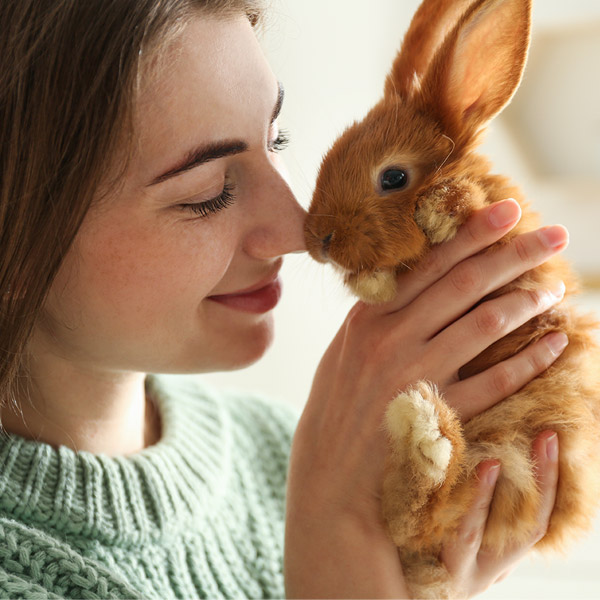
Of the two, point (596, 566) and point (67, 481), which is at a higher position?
point (67, 481)

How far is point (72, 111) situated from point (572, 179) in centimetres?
108

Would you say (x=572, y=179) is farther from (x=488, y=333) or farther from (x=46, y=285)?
(x=46, y=285)

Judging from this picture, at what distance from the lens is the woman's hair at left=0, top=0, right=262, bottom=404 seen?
34.1 inches

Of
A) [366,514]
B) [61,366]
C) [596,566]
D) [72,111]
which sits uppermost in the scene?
[72,111]

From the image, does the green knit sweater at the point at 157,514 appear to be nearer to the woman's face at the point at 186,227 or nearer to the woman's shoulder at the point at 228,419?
the woman's shoulder at the point at 228,419

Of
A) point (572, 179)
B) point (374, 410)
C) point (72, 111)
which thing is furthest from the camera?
point (572, 179)

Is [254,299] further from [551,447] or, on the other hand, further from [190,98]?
[551,447]

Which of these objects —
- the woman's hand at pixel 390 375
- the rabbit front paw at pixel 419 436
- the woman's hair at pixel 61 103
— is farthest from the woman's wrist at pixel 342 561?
the woman's hair at pixel 61 103

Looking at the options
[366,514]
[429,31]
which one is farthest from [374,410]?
[429,31]

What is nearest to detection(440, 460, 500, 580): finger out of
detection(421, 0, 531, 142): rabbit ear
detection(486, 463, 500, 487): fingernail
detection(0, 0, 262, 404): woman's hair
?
detection(486, 463, 500, 487): fingernail

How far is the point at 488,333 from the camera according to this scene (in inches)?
36.6

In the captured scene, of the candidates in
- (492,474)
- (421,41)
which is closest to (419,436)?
(492,474)

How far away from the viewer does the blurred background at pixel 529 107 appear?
144 centimetres

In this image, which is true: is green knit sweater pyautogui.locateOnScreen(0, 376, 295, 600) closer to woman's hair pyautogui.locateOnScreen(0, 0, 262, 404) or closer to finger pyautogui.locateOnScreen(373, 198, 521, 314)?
woman's hair pyautogui.locateOnScreen(0, 0, 262, 404)
